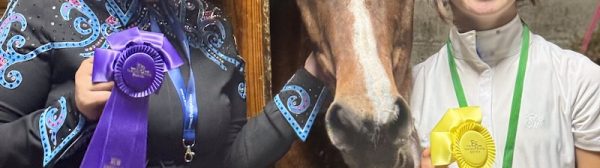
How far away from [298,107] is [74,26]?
263 mm

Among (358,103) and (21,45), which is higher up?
(21,45)

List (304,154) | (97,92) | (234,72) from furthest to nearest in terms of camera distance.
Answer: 1. (304,154)
2. (234,72)
3. (97,92)

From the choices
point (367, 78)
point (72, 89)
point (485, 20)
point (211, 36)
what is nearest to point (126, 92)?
point (72, 89)

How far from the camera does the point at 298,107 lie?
81cm

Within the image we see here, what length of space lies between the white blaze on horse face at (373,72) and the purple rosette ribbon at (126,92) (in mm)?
248

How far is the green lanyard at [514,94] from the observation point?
2.86 feet

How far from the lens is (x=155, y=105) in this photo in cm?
71

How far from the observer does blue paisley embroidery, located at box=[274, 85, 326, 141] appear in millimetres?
806

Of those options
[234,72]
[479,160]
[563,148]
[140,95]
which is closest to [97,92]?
[140,95]

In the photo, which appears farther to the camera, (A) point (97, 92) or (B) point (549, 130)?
(B) point (549, 130)

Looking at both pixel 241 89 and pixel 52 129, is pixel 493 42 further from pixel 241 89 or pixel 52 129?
pixel 52 129

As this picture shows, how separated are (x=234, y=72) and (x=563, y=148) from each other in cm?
42

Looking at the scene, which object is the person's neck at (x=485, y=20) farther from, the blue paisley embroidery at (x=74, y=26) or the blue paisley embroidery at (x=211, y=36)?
the blue paisley embroidery at (x=74, y=26)

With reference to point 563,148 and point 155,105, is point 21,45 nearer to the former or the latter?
point 155,105
